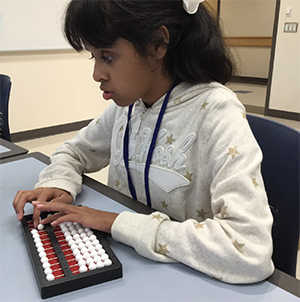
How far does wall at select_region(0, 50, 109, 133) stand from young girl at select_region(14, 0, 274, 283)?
8.38 ft

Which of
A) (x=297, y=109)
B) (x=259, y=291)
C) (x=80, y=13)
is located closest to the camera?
(x=259, y=291)

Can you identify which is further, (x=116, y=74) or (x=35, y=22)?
(x=35, y=22)

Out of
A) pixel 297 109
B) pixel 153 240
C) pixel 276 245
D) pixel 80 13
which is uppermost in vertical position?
pixel 80 13

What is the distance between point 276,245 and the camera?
767mm

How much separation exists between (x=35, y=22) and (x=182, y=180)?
2962 mm

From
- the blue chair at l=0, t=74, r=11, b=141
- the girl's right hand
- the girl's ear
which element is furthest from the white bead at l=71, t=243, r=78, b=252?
the blue chair at l=0, t=74, r=11, b=141

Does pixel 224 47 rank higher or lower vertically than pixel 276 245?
higher

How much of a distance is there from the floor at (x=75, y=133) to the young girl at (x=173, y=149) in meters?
0.17

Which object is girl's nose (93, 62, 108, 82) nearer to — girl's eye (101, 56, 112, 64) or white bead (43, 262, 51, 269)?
girl's eye (101, 56, 112, 64)

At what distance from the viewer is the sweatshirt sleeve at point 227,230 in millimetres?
523

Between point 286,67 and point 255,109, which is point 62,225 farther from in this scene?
point 255,109

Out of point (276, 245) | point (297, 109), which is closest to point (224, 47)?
point (276, 245)

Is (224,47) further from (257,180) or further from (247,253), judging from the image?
(247,253)

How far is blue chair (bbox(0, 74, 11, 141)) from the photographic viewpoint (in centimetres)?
175
